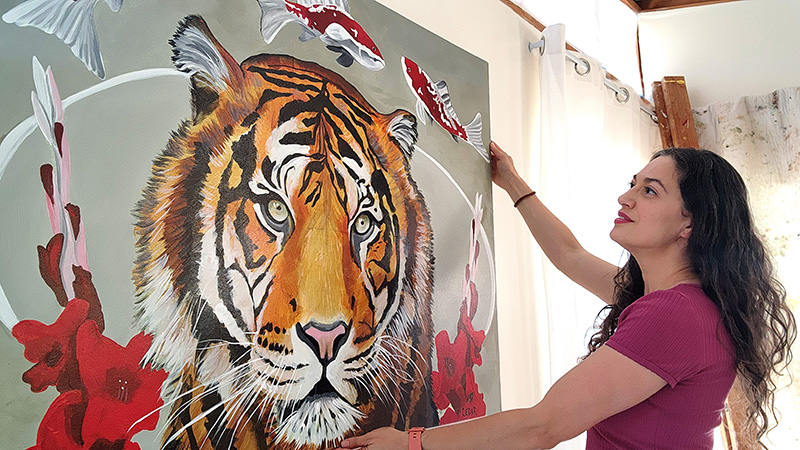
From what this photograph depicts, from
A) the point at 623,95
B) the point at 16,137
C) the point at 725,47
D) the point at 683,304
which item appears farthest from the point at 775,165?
the point at 16,137

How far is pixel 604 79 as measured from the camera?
7.20 feet

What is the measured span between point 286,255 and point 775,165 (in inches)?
95.8

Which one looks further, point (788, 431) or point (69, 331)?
point (788, 431)

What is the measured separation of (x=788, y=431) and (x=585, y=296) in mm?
1272

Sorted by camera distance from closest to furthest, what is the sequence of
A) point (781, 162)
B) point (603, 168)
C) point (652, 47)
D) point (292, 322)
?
point (292, 322) < point (603, 168) < point (781, 162) < point (652, 47)

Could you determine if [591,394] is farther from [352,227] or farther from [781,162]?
[781,162]

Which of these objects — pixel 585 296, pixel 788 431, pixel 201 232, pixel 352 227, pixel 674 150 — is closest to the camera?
pixel 201 232

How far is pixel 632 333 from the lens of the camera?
1.08 meters

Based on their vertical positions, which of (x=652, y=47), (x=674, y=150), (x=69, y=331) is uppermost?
(x=652, y=47)

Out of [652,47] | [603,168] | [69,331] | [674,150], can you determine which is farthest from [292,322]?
[652,47]

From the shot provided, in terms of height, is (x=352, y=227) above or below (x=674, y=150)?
below

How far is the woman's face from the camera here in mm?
1259

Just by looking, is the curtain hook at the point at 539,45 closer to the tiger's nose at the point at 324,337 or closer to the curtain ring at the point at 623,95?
the curtain ring at the point at 623,95

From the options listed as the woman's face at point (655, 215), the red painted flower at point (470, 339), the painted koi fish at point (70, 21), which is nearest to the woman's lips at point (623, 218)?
the woman's face at point (655, 215)
